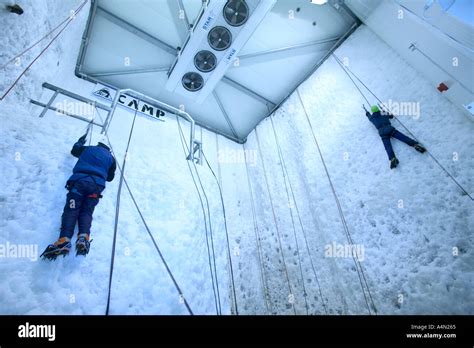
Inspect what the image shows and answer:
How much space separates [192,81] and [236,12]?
1.51 m

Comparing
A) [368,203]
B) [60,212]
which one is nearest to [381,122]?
[368,203]

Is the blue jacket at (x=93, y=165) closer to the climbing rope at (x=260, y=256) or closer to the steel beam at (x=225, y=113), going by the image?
the climbing rope at (x=260, y=256)

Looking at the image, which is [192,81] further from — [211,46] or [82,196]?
[82,196]

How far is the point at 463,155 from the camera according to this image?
309cm

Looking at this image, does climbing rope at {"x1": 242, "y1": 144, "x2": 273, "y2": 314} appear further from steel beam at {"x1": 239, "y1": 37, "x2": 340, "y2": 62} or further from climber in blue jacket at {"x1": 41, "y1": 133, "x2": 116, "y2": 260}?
climber in blue jacket at {"x1": 41, "y1": 133, "x2": 116, "y2": 260}

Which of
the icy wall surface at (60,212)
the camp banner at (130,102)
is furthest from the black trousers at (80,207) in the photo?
the camp banner at (130,102)

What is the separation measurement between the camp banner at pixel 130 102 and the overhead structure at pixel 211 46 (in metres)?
0.25

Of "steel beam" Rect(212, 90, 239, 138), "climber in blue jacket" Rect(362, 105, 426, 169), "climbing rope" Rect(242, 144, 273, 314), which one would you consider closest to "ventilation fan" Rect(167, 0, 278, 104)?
"steel beam" Rect(212, 90, 239, 138)

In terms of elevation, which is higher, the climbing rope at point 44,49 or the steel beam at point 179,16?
the steel beam at point 179,16

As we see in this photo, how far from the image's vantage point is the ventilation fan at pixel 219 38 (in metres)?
4.32

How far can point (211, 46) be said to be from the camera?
4.51 m

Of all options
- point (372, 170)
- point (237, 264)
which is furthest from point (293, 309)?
point (372, 170)
